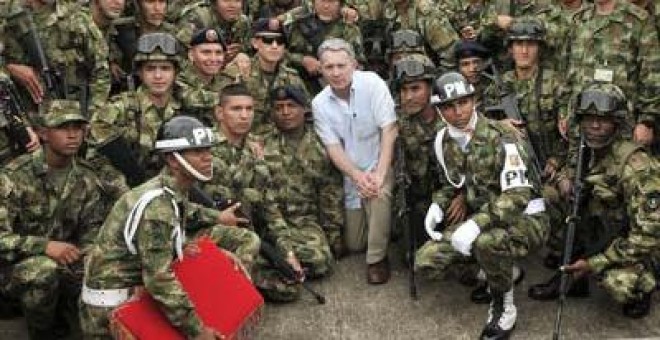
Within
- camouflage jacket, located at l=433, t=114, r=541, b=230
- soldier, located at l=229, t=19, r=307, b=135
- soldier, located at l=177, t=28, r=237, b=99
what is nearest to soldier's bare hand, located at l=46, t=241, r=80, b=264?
soldier, located at l=177, t=28, r=237, b=99

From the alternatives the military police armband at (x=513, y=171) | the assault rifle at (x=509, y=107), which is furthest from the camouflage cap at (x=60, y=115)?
the assault rifle at (x=509, y=107)

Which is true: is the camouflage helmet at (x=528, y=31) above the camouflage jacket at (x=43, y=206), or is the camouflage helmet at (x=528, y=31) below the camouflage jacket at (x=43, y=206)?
above

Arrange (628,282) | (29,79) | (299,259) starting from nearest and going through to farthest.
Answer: (628,282)
(299,259)
(29,79)

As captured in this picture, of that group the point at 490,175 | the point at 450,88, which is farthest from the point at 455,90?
the point at 490,175

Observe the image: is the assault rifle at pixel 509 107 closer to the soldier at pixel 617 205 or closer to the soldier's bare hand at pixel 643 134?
the soldier's bare hand at pixel 643 134

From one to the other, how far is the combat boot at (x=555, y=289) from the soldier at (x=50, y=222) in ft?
11.4

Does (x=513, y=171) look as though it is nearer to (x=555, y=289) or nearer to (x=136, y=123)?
(x=555, y=289)

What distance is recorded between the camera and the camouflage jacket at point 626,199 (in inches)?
235

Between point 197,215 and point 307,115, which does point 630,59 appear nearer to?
point 307,115

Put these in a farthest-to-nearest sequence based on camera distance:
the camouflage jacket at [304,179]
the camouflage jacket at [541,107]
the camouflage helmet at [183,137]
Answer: the camouflage jacket at [541,107] → the camouflage jacket at [304,179] → the camouflage helmet at [183,137]

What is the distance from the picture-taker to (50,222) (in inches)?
249

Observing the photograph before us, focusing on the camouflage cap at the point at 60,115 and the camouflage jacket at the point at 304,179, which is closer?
the camouflage cap at the point at 60,115

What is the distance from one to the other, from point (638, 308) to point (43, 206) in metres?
4.53

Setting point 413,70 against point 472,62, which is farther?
point 472,62
